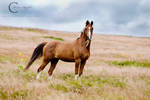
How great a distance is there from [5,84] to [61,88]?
1.52m

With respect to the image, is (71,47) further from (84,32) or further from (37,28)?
(37,28)

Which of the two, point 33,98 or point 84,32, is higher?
point 84,32

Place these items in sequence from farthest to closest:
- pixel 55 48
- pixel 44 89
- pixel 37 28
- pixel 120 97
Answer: pixel 37 28
pixel 55 48
pixel 44 89
pixel 120 97

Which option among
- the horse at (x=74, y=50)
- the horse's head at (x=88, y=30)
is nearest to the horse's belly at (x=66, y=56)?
the horse at (x=74, y=50)

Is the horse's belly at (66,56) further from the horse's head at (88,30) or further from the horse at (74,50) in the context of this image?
the horse's head at (88,30)

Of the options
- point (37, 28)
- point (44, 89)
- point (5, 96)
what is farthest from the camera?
point (37, 28)

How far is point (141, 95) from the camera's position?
5695 millimetres

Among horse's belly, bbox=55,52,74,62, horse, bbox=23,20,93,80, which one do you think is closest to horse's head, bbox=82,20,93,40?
horse, bbox=23,20,93,80

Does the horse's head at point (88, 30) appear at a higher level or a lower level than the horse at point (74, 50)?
higher

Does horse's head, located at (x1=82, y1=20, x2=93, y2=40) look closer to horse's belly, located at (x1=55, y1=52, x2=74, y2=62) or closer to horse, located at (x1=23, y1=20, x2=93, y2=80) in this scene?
horse, located at (x1=23, y1=20, x2=93, y2=80)

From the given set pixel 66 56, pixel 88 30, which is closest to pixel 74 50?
pixel 66 56

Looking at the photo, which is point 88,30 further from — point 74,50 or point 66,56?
point 66,56

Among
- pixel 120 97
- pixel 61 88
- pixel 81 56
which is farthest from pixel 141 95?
pixel 81 56

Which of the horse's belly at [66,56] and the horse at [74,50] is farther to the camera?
the horse's belly at [66,56]
